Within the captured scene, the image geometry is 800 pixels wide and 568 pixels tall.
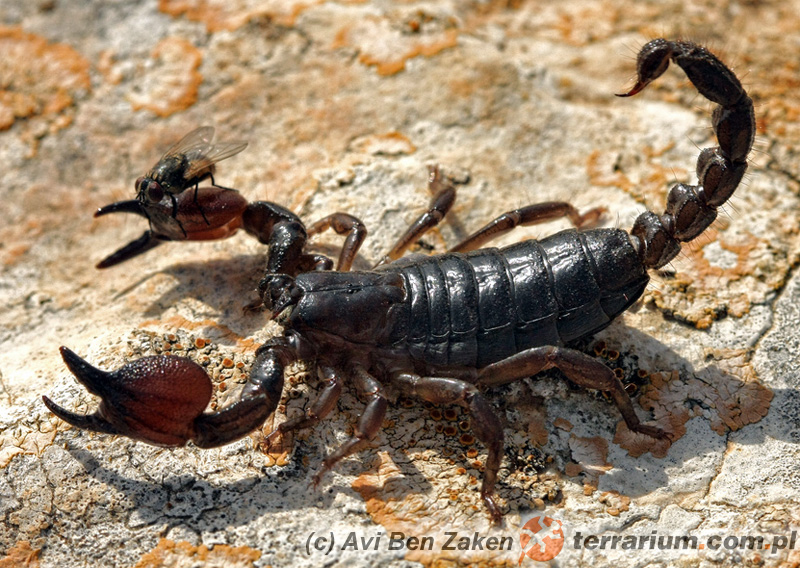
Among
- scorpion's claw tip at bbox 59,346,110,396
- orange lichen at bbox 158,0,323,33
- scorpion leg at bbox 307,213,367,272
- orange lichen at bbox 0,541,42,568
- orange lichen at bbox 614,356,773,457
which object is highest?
orange lichen at bbox 158,0,323,33

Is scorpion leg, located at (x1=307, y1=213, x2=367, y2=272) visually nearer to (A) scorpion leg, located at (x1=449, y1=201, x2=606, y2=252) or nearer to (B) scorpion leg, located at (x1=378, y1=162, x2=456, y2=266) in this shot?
(B) scorpion leg, located at (x1=378, y1=162, x2=456, y2=266)

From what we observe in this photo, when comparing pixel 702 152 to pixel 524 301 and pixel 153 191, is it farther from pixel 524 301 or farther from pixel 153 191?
pixel 153 191

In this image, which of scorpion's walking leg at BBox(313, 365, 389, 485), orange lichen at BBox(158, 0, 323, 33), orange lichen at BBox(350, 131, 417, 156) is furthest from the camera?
orange lichen at BBox(158, 0, 323, 33)

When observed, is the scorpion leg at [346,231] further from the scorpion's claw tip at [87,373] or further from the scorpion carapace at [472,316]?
the scorpion's claw tip at [87,373]

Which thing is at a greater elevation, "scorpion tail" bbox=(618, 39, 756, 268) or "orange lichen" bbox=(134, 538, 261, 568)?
"scorpion tail" bbox=(618, 39, 756, 268)

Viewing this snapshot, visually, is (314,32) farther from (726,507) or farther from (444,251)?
(726,507)

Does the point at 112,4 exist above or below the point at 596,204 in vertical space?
above

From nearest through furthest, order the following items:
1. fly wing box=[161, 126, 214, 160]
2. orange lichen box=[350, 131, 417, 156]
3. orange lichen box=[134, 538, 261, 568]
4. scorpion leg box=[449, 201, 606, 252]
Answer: orange lichen box=[134, 538, 261, 568]
fly wing box=[161, 126, 214, 160]
scorpion leg box=[449, 201, 606, 252]
orange lichen box=[350, 131, 417, 156]

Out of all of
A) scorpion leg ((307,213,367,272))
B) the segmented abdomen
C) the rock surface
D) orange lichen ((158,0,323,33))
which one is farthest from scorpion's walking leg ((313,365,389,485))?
orange lichen ((158,0,323,33))

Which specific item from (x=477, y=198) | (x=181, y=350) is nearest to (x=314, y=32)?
(x=477, y=198)
